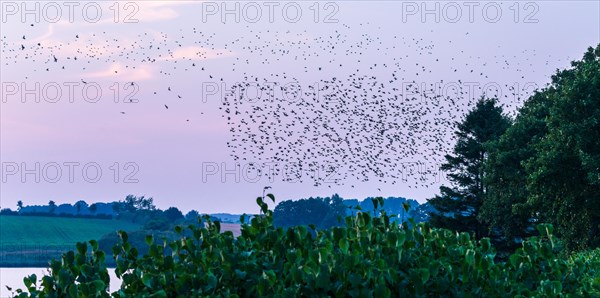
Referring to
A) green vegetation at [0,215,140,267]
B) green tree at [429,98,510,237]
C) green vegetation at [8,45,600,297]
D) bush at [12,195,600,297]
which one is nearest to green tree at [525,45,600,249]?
green tree at [429,98,510,237]

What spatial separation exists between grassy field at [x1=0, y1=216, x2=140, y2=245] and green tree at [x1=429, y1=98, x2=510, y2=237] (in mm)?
103327

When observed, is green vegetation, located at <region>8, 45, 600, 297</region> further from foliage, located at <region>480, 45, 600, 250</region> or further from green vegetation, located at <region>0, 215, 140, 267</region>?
green vegetation, located at <region>0, 215, 140, 267</region>

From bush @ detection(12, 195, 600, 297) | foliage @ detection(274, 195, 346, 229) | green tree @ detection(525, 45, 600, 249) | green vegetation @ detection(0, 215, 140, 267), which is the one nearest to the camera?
bush @ detection(12, 195, 600, 297)

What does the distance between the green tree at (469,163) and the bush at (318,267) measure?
2508 inches

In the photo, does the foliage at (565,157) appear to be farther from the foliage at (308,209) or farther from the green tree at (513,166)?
the foliage at (308,209)

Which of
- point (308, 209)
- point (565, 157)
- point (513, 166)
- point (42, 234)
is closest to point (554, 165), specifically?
point (565, 157)

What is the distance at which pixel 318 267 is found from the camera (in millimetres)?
9031

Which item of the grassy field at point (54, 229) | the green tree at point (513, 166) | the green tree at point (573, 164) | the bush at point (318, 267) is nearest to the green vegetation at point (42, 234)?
the grassy field at point (54, 229)

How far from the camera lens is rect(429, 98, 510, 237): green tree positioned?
73875 mm

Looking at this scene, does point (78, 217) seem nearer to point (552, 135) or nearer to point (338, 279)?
point (552, 135)

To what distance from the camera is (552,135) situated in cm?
4694

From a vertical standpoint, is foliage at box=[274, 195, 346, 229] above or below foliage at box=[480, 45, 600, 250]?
below

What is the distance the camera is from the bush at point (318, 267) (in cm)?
920

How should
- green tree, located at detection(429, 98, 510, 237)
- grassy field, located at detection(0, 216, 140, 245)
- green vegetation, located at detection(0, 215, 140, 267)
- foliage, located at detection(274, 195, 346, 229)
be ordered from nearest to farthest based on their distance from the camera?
green tree, located at detection(429, 98, 510, 237) < foliage, located at detection(274, 195, 346, 229) < green vegetation, located at detection(0, 215, 140, 267) < grassy field, located at detection(0, 216, 140, 245)
